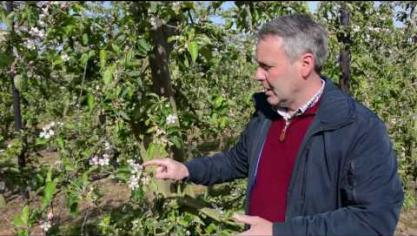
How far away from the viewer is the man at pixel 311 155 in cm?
186

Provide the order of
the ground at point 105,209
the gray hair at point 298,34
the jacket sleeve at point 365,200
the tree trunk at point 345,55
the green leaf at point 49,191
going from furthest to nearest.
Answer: the ground at point 105,209
the tree trunk at point 345,55
the green leaf at point 49,191
the gray hair at point 298,34
the jacket sleeve at point 365,200

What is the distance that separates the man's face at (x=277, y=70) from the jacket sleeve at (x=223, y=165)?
1.14ft

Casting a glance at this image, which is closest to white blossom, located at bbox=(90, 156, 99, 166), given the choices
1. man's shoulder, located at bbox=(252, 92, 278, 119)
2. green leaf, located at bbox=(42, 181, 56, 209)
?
green leaf, located at bbox=(42, 181, 56, 209)

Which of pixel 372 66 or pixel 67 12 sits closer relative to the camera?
pixel 67 12

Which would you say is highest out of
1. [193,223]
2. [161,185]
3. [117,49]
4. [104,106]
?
[117,49]

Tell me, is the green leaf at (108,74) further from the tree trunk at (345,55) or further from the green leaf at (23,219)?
the tree trunk at (345,55)

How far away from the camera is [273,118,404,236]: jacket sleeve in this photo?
1840 mm

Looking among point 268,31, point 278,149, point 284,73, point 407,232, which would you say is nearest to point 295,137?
point 278,149

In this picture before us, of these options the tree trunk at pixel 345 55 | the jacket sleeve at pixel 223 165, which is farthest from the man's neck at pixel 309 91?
the tree trunk at pixel 345 55

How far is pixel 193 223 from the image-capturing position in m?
2.49

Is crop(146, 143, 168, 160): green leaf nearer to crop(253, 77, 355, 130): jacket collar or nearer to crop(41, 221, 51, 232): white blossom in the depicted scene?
crop(41, 221, 51, 232): white blossom

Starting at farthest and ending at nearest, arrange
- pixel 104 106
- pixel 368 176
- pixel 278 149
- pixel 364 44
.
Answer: pixel 364 44 < pixel 104 106 < pixel 278 149 < pixel 368 176

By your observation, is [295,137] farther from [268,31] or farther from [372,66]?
[372,66]

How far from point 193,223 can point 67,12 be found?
96 cm
